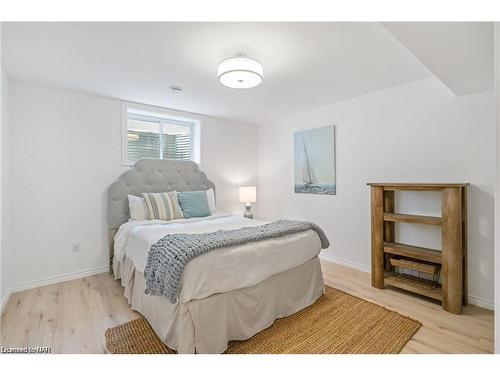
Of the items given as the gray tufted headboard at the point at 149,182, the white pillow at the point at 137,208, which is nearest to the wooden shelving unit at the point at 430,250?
the gray tufted headboard at the point at 149,182

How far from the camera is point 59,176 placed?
9.50 ft

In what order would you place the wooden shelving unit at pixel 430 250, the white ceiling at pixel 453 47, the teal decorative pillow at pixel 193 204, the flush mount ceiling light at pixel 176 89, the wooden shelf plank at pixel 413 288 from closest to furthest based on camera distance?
1. the white ceiling at pixel 453 47
2. the wooden shelving unit at pixel 430 250
3. the wooden shelf plank at pixel 413 288
4. the flush mount ceiling light at pixel 176 89
5. the teal decorative pillow at pixel 193 204

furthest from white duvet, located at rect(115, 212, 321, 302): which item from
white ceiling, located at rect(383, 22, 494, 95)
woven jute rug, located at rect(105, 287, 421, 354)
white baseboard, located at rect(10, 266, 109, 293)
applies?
white ceiling, located at rect(383, 22, 494, 95)

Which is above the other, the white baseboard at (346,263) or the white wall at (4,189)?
the white wall at (4,189)

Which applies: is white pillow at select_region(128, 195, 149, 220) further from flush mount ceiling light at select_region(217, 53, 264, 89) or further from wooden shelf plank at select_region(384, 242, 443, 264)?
wooden shelf plank at select_region(384, 242, 443, 264)

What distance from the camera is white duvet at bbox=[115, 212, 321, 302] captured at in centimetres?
163

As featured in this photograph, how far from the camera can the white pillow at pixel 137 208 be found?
303 centimetres

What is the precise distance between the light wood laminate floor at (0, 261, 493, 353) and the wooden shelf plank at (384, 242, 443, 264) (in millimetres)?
415

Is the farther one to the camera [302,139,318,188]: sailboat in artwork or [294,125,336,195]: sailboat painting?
[302,139,318,188]: sailboat in artwork

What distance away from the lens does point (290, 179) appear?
415 cm

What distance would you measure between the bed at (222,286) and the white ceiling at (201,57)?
1541 mm

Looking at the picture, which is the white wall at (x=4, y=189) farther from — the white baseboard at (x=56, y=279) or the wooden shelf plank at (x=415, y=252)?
the wooden shelf plank at (x=415, y=252)

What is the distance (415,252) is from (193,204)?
2.55 m
